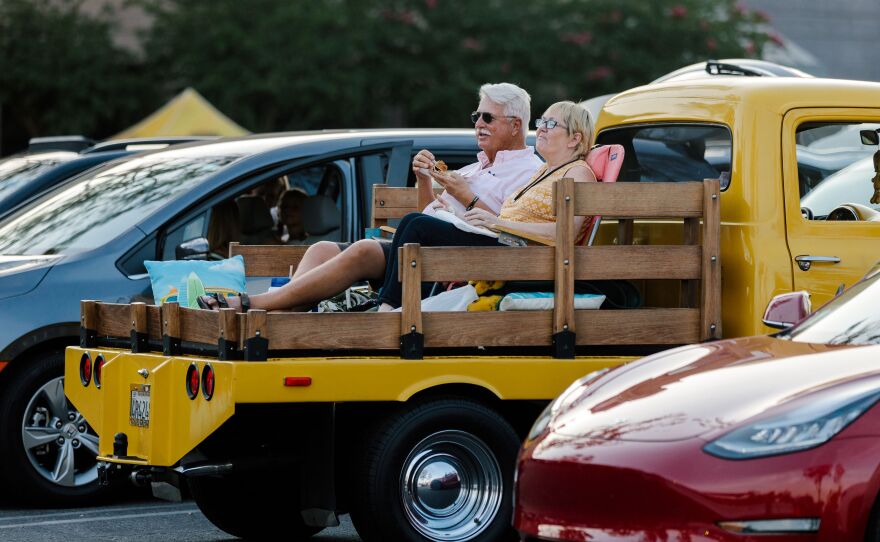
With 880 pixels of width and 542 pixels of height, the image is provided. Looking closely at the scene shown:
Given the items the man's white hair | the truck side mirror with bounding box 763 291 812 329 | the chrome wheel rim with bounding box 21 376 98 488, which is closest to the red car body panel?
the truck side mirror with bounding box 763 291 812 329

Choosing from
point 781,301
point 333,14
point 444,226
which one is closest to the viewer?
point 781,301

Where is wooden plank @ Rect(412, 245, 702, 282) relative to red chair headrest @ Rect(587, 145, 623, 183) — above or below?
below

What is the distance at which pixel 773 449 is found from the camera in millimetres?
4824

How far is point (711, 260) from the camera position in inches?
268

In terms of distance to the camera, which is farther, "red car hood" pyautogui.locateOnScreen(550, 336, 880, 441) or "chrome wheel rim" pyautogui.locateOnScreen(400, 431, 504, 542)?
"chrome wheel rim" pyautogui.locateOnScreen(400, 431, 504, 542)

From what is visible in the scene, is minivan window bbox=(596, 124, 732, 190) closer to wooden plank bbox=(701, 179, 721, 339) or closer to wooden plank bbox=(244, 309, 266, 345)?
wooden plank bbox=(701, 179, 721, 339)

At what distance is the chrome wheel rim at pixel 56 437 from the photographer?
334 inches

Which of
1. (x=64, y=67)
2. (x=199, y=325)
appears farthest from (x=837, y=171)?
(x=64, y=67)

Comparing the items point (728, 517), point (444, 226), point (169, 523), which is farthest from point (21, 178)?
point (728, 517)

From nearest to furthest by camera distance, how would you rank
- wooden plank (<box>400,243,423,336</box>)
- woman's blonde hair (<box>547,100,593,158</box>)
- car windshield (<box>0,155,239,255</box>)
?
1. wooden plank (<box>400,243,423,336</box>)
2. woman's blonde hair (<box>547,100,593,158</box>)
3. car windshield (<box>0,155,239,255</box>)

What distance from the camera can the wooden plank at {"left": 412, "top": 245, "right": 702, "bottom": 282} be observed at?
6539 millimetres

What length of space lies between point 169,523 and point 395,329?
2243 millimetres

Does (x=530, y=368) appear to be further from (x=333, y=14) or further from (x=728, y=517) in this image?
(x=333, y=14)

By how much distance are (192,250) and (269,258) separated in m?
0.55
